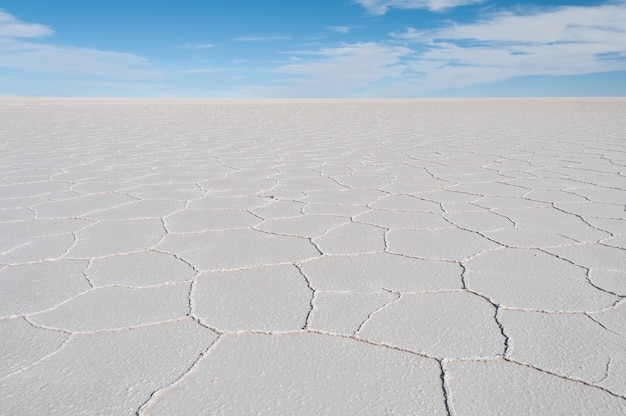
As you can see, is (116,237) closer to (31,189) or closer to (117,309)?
(117,309)

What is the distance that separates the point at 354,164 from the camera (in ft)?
11.8

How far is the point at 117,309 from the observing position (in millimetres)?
1231

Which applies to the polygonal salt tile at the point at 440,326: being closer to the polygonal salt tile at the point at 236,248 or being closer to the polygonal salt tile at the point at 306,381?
A: the polygonal salt tile at the point at 306,381

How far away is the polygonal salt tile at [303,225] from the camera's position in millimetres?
1866

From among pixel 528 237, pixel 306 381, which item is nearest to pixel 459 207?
pixel 528 237

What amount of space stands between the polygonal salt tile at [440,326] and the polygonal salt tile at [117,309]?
1.59 ft

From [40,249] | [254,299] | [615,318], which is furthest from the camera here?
[40,249]

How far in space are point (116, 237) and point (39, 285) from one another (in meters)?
0.45

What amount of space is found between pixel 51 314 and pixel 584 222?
1.84 metres

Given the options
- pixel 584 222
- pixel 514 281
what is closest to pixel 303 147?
pixel 584 222

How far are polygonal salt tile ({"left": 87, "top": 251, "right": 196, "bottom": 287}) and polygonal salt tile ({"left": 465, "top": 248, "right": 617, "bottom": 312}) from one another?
834mm

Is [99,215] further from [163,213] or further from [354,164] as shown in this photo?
[354,164]

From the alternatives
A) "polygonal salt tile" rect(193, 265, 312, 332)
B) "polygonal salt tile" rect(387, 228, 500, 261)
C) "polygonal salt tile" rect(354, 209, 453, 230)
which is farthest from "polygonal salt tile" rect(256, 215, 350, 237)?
"polygonal salt tile" rect(193, 265, 312, 332)

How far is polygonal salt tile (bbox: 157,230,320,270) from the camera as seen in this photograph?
1562mm
